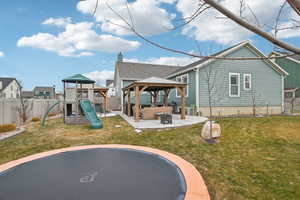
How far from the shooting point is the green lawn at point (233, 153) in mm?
2758

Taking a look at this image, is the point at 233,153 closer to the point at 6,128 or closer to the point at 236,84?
the point at 236,84

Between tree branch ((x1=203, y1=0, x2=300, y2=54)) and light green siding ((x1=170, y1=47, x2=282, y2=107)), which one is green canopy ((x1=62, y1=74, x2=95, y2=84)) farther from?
tree branch ((x1=203, y1=0, x2=300, y2=54))

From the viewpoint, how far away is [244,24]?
0.91 m

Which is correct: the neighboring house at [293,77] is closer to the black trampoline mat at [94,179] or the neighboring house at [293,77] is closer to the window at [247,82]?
the window at [247,82]

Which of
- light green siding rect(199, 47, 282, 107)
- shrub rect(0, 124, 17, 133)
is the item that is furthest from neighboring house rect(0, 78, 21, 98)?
light green siding rect(199, 47, 282, 107)

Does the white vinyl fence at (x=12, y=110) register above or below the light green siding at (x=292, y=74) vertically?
below

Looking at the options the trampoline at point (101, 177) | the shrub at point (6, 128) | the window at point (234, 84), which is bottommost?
the trampoline at point (101, 177)

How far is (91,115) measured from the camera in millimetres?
8727

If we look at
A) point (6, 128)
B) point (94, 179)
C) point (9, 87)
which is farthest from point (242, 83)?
point (9, 87)

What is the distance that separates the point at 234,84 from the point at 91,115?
1086 centimetres

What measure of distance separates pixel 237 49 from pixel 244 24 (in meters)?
13.5

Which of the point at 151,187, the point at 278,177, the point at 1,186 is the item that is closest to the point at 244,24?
the point at 151,187

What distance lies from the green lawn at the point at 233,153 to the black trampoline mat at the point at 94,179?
833mm

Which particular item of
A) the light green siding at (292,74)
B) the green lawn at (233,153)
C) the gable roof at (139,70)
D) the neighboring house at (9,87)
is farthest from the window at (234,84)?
the neighboring house at (9,87)
